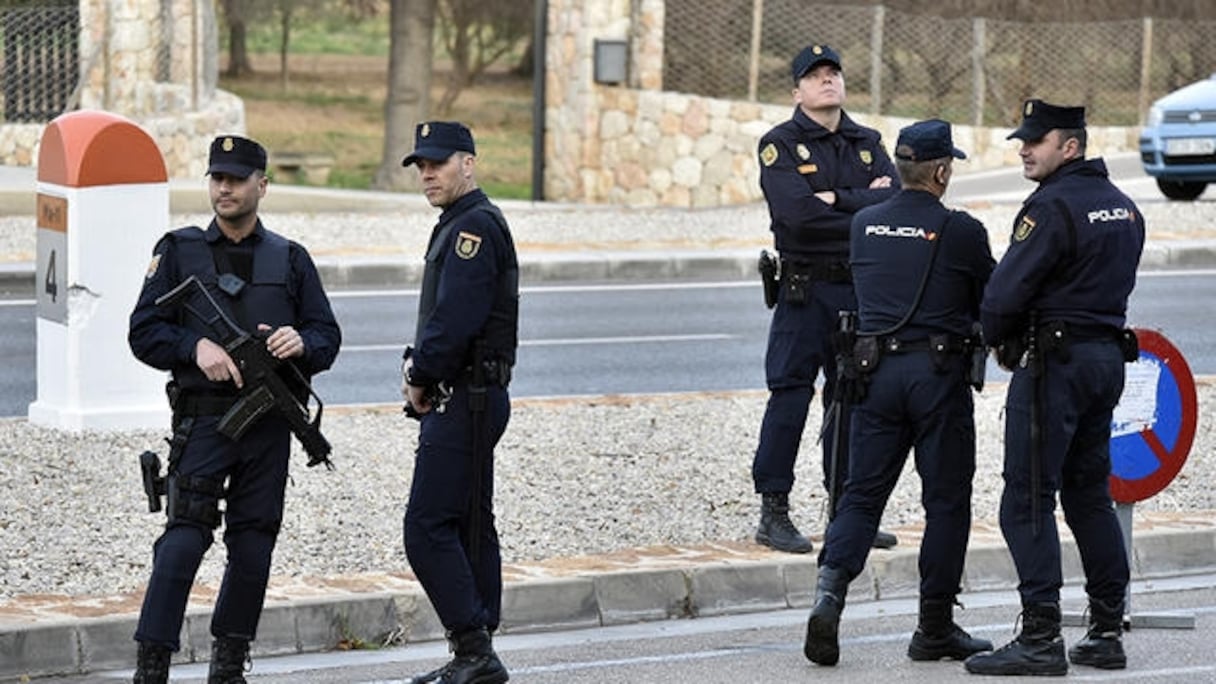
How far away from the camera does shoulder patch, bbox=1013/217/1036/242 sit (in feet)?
27.1

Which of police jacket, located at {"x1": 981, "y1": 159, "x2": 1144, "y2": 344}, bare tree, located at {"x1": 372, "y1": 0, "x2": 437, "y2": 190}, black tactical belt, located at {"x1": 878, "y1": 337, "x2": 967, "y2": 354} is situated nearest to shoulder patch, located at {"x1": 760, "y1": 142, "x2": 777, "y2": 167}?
black tactical belt, located at {"x1": 878, "y1": 337, "x2": 967, "y2": 354}

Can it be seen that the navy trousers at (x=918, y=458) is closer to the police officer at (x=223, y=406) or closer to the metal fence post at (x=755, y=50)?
the police officer at (x=223, y=406)

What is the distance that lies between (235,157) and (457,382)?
97cm

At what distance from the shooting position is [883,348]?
27.8 ft

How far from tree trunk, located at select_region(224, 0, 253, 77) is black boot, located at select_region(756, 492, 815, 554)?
1388 inches

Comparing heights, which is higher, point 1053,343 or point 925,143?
point 925,143

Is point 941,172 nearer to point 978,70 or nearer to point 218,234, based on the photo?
point 218,234

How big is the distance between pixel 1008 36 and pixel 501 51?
14116 millimetres

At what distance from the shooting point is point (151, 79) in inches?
1153

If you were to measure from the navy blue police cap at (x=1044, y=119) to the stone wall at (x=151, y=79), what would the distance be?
20.0 metres

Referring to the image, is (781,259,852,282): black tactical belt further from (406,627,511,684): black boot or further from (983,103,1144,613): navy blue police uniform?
(406,627,511,684): black boot

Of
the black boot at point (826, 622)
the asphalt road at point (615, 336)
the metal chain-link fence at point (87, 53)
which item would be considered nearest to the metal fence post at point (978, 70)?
the asphalt road at point (615, 336)

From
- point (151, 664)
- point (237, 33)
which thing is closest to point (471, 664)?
point (151, 664)

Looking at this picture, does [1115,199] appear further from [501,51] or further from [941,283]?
[501,51]
